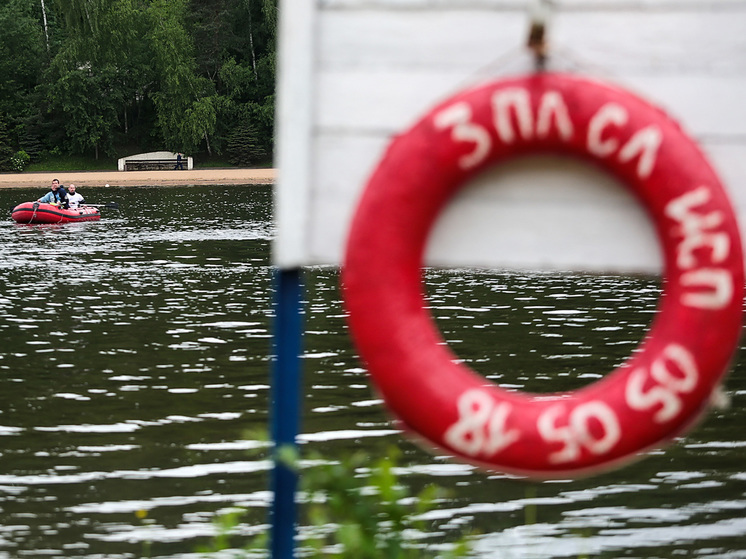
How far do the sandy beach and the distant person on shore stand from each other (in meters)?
15.8

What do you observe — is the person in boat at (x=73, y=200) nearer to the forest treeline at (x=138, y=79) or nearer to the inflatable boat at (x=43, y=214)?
the inflatable boat at (x=43, y=214)

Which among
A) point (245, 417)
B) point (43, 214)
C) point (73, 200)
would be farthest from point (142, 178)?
point (245, 417)

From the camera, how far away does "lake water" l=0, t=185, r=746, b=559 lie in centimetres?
571

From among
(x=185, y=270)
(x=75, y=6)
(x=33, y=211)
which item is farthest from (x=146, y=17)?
(x=185, y=270)

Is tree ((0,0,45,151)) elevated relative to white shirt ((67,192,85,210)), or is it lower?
elevated

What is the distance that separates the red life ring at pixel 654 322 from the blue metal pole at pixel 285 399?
0.28m

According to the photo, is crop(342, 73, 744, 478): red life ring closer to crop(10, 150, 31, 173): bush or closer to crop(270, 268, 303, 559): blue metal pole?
crop(270, 268, 303, 559): blue metal pole

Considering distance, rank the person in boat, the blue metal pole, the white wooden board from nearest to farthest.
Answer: the white wooden board < the blue metal pole < the person in boat

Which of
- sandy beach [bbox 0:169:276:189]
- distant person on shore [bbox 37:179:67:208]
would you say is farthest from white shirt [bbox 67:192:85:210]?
sandy beach [bbox 0:169:276:189]

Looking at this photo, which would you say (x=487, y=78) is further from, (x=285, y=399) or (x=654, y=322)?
(x=285, y=399)

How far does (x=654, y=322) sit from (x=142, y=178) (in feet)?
133

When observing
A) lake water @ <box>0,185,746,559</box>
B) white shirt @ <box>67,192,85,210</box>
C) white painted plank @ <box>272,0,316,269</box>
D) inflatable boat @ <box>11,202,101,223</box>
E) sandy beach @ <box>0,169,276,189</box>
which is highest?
white painted plank @ <box>272,0,316,269</box>

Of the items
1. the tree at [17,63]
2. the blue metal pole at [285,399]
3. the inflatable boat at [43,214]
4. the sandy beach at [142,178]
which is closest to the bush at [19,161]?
the sandy beach at [142,178]

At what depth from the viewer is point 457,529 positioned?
5.68 meters
